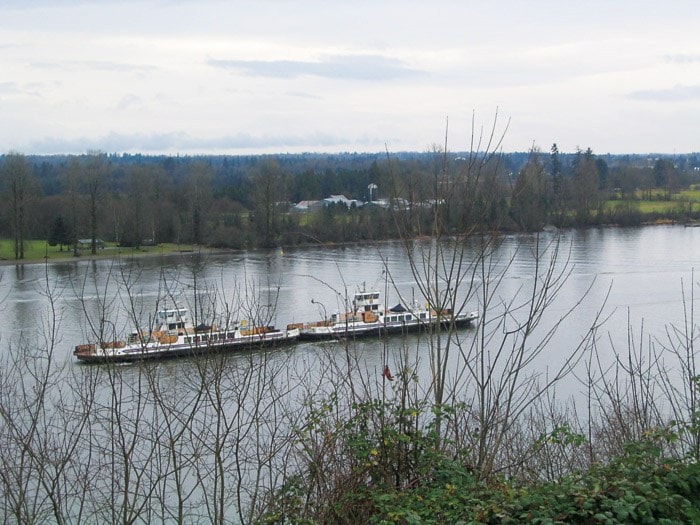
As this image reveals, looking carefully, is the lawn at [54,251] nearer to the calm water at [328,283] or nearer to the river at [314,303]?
the calm water at [328,283]

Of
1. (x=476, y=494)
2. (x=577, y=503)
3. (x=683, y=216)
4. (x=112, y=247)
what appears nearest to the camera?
(x=577, y=503)

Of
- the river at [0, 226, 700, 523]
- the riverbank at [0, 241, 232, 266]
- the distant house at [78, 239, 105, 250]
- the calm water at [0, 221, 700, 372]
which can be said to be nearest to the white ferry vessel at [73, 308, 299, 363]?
the river at [0, 226, 700, 523]

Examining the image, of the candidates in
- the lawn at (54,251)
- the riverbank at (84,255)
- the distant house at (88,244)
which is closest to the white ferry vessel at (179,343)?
the riverbank at (84,255)

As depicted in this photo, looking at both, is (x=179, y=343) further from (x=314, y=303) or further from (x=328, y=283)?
(x=328, y=283)

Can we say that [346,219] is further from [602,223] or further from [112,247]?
[602,223]

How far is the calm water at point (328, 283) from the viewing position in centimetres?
1672

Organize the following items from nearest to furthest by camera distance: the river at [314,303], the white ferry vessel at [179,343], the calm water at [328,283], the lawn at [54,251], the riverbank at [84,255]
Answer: the white ferry vessel at [179,343] → the river at [314,303] → the calm water at [328,283] → the riverbank at [84,255] → the lawn at [54,251]

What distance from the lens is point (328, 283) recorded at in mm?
24438

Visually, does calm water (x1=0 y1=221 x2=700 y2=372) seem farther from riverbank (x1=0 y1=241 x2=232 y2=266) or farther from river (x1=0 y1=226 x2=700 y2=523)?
riverbank (x1=0 y1=241 x2=232 y2=266)

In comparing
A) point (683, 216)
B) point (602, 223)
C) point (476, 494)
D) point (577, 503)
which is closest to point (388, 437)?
point (476, 494)

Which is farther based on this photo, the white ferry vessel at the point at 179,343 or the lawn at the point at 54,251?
the lawn at the point at 54,251

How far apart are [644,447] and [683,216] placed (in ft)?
141

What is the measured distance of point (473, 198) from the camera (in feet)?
11.7

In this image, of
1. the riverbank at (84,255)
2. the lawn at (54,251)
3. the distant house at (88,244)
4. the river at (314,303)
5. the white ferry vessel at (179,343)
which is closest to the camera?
the white ferry vessel at (179,343)
